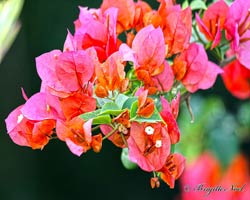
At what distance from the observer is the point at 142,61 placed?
75cm

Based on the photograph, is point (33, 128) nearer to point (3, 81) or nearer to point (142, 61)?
point (142, 61)

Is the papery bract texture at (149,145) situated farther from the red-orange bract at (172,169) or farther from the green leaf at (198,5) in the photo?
the green leaf at (198,5)

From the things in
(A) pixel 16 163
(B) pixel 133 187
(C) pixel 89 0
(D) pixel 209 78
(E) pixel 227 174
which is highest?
(D) pixel 209 78

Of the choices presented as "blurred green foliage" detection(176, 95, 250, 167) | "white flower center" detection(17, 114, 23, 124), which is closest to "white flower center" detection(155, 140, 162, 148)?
"white flower center" detection(17, 114, 23, 124)

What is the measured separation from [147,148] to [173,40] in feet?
0.49

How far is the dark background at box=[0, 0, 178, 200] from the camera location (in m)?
2.49

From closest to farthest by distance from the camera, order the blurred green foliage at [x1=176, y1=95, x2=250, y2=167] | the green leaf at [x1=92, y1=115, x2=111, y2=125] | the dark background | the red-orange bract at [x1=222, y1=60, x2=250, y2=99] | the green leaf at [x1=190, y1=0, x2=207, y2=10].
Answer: the green leaf at [x1=92, y1=115, x2=111, y2=125] → the green leaf at [x1=190, y1=0, x2=207, y2=10] → the red-orange bract at [x1=222, y1=60, x2=250, y2=99] → the blurred green foliage at [x1=176, y1=95, x2=250, y2=167] → the dark background

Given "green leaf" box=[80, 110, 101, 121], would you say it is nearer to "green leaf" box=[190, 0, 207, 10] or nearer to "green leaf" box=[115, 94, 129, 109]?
"green leaf" box=[115, 94, 129, 109]

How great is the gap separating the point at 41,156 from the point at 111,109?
1899 millimetres

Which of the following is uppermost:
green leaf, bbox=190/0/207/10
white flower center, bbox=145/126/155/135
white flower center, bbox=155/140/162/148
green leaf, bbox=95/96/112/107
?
green leaf, bbox=95/96/112/107

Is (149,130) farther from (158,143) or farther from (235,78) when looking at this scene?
(235,78)

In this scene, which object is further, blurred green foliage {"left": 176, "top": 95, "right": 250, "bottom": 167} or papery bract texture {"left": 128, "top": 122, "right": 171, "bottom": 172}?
blurred green foliage {"left": 176, "top": 95, "right": 250, "bottom": 167}

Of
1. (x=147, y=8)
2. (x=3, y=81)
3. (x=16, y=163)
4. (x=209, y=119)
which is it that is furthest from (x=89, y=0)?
(x=147, y=8)

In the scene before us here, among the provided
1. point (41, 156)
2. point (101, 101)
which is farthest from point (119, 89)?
point (41, 156)
